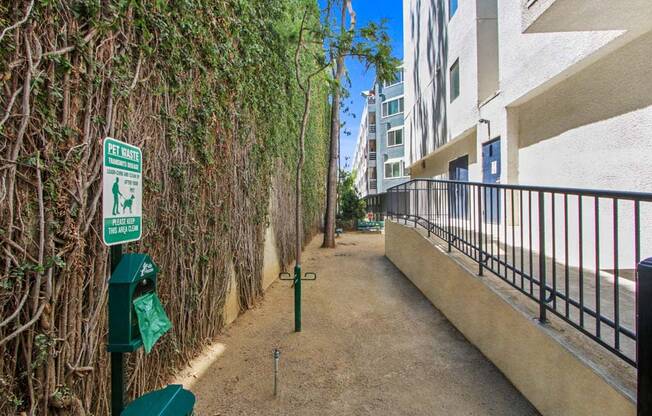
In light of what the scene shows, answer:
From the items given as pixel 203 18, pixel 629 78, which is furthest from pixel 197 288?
pixel 629 78

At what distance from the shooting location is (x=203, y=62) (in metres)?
3.28

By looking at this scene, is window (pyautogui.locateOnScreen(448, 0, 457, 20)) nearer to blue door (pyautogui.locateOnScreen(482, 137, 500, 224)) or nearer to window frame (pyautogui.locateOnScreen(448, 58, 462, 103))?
window frame (pyautogui.locateOnScreen(448, 58, 462, 103))

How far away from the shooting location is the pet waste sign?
136cm

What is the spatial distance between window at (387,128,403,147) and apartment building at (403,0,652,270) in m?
16.9

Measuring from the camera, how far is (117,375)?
56.4 inches

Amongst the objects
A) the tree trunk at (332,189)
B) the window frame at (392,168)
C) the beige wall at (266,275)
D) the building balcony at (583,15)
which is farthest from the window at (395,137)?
the building balcony at (583,15)

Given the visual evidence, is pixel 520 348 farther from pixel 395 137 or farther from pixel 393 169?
pixel 395 137

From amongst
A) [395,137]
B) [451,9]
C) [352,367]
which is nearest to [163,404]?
[352,367]

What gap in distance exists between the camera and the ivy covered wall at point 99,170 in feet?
5.04

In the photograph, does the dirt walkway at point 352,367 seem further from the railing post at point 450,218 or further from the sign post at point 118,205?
the sign post at point 118,205

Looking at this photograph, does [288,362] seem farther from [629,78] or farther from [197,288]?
[629,78]

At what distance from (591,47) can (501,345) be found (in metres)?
3.76

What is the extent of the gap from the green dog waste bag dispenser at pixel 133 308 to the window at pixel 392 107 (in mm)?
28353

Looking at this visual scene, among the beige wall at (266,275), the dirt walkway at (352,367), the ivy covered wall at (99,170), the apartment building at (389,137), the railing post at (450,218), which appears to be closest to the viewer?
the ivy covered wall at (99,170)
